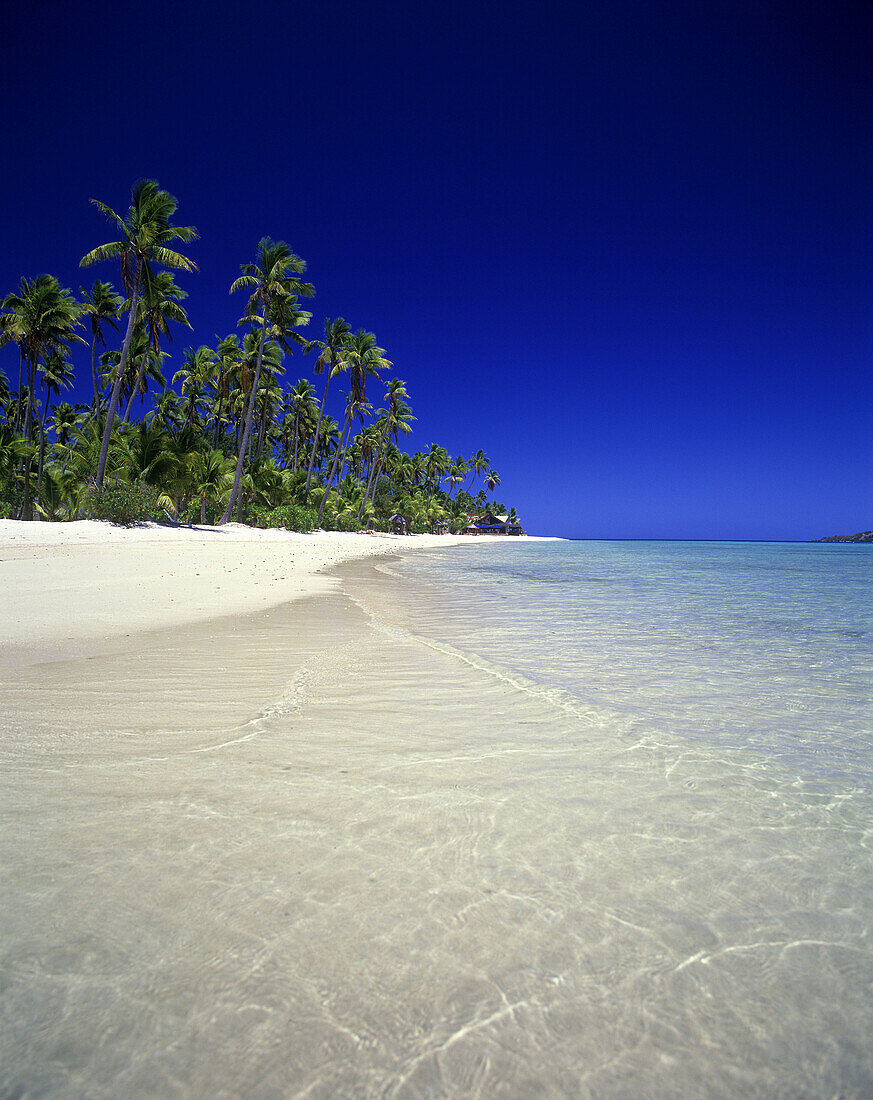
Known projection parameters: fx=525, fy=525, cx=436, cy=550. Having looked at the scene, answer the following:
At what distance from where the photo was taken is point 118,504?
71.0ft

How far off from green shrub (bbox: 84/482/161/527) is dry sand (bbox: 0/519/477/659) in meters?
1.32

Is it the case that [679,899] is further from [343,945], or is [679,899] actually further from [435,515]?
[435,515]

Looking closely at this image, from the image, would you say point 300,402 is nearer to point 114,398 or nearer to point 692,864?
point 114,398

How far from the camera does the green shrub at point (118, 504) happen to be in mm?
21656

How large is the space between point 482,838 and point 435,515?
74257mm

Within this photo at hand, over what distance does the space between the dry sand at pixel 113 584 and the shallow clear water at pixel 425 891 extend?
6.16 ft

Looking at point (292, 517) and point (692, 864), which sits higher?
point (292, 517)

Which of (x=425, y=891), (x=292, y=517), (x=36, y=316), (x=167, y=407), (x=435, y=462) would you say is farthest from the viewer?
(x=435, y=462)

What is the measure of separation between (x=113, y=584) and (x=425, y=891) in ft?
30.6

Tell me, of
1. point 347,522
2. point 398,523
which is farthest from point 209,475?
point 398,523

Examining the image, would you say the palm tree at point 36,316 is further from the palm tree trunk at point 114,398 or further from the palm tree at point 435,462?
the palm tree at point 435,462

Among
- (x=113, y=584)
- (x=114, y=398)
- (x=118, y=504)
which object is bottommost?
(x=113, y=584)

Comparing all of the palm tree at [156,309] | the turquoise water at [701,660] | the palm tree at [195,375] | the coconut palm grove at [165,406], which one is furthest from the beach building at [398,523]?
the turquoise water at [701,660]

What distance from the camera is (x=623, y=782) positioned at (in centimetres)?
276
